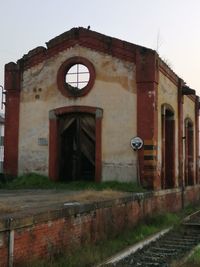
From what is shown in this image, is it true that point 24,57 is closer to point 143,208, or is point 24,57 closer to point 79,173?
point 79,173

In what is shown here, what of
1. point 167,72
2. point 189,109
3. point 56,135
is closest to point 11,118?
point 56,135

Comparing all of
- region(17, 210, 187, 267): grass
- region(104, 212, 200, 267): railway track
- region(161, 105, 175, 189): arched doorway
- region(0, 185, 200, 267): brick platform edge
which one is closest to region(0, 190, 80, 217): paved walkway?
region(0, 185, 200, 267): brick platform edge

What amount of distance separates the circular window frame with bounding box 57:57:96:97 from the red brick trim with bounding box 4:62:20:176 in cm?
181

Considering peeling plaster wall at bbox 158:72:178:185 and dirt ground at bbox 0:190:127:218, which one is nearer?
dirt ground at bbox 0:190:127:218

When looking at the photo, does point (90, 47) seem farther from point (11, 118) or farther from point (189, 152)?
point (189, 152)

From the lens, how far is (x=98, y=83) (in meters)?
18.1

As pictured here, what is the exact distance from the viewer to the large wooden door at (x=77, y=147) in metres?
18.5

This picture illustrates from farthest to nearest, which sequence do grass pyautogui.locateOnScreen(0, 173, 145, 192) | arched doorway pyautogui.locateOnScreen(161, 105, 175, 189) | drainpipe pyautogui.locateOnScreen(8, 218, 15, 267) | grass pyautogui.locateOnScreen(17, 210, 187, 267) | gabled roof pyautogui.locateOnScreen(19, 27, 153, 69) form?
1. arched doorway pyautogui.locateOnScreen(161, 105, 175, 189)
2. gabled roof pyautogui.locateOnScreen(19, 27, 153, 69)
3. grass pyautogui.locateOnScreen(0, 173, 145, 192)
4. grass pyautogui.locateOnScreen(17, 210, 187, 267)
5. drainpipe pyautogui.locateOnScreen(8, 218, 15, 267)

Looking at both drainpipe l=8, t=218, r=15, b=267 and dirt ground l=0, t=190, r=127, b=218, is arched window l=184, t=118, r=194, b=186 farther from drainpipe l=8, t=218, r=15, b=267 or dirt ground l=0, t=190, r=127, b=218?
drainpipe l=8, t=218, r=15, b=267

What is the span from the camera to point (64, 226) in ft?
30.3

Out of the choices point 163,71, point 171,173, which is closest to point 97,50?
point 163,71

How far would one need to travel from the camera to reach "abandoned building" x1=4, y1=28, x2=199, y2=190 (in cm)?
1744

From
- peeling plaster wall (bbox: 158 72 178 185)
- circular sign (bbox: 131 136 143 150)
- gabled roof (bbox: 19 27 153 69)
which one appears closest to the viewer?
circular sign (bbox: 131 136 143 150)

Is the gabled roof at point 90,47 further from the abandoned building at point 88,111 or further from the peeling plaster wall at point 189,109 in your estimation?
the peeling plaster wall at point 189,109
